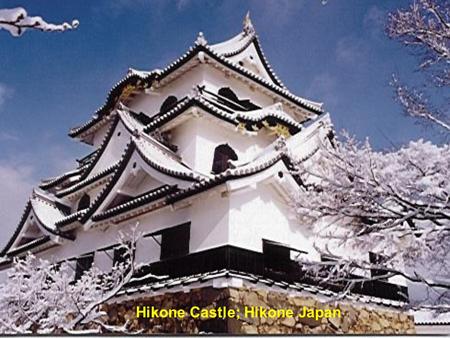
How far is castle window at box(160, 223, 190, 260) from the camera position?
2895 millimetres

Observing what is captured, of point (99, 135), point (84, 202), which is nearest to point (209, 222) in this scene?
point (84, 202)

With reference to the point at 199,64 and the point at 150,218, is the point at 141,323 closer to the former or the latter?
the point at 150,218

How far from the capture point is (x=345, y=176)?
225 cm

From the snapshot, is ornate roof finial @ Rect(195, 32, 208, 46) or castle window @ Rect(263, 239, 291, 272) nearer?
castle window @ Rect(263, 239, 291, 272)

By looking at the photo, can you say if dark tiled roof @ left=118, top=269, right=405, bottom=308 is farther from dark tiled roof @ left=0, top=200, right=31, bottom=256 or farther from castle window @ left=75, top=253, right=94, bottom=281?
dark tiled roof @ left=0, top=200, right=31, bottom=256

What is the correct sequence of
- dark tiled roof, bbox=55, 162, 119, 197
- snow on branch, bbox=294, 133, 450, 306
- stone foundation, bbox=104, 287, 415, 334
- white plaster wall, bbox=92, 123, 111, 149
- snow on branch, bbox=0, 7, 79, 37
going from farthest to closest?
white plaster wall, bbox=92, 123, 111, 149 → dark tiled roof, bbox=55, 162, 119, 197 → stone foundation, bbox=104, 287, 415, 334 → snow on branch, bbox=294, 133, 450, 306 → snow on branch, bbox=0, 7, 79, 37

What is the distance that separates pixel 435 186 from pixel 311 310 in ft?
3.31

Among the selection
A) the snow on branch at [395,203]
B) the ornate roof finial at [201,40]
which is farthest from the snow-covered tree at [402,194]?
the ornate roof finial at [201,40]

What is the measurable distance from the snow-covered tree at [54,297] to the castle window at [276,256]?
75cm

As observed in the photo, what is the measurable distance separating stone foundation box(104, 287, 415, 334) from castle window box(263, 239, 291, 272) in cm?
18

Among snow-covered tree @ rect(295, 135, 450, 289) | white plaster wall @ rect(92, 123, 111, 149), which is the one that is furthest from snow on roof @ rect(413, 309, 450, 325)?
white plaster wall @ rect(92, 123, 111, 149)

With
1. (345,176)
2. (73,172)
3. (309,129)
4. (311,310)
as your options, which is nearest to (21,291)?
(73,172)

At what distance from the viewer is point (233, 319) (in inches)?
95.6

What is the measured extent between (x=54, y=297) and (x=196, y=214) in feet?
2.93
